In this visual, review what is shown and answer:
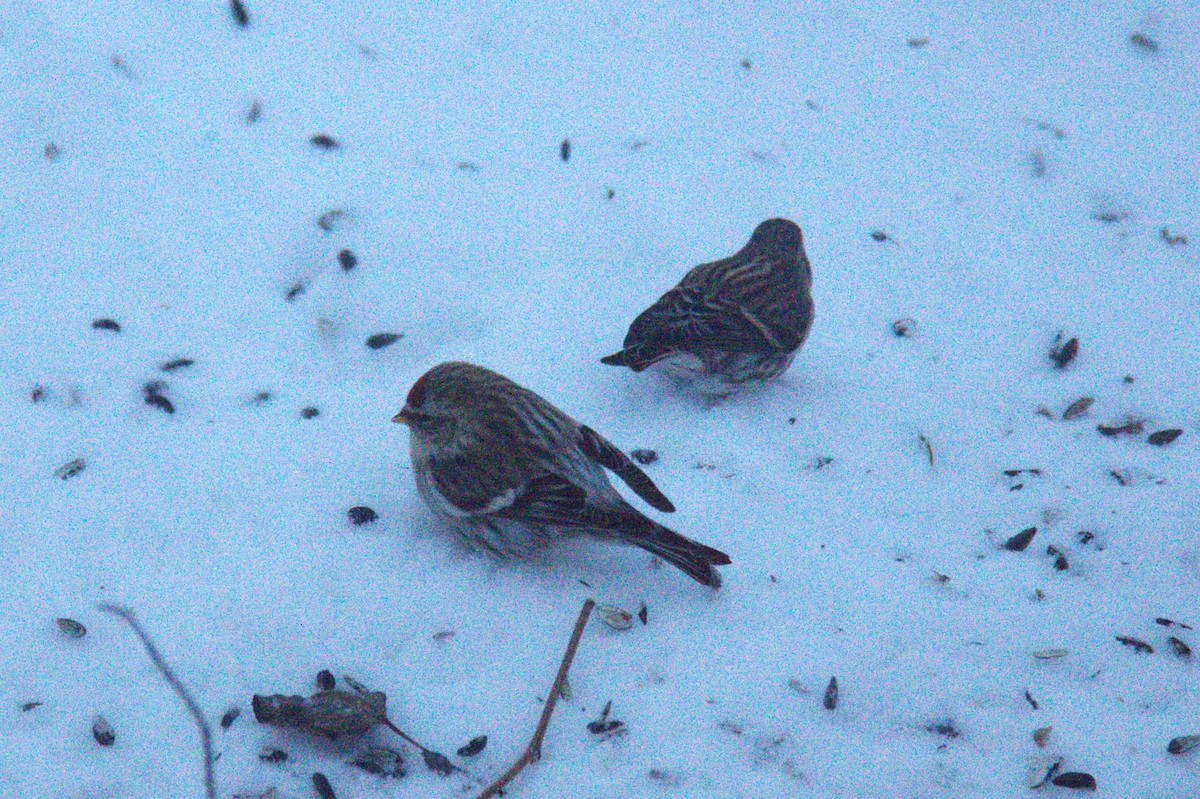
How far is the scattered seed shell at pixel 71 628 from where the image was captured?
138 inches

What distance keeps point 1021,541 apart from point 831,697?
3.43 ft

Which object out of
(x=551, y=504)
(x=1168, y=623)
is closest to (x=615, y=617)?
(x=551, y=504)

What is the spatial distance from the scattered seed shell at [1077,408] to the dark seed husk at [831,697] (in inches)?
71.3

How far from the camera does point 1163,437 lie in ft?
15.6

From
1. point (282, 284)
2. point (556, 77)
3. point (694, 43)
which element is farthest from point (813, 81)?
point (282, 284)

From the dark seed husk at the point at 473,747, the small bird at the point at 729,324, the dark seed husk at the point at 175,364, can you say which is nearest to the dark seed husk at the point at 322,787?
the dark seed husk at the point at 473,747

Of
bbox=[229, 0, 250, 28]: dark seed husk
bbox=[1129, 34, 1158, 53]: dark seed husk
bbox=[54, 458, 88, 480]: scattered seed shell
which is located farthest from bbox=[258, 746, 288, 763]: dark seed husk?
bbox=[1129, 34, 1158, 53]: dark seed husk

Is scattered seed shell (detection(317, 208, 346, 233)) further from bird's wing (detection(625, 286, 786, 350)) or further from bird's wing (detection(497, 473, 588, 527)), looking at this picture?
bird's wing (detection(497, 473, 588, 527))

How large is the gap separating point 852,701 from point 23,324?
3.19m

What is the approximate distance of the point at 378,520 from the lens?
13.6ft

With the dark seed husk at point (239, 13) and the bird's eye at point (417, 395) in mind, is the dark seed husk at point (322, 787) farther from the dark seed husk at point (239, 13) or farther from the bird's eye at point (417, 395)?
the dark seed husk at point (239, 13)

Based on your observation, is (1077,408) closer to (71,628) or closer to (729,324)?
(729,324)

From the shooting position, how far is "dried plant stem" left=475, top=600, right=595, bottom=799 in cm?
325

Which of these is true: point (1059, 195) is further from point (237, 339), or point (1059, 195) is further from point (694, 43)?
point (237, 339)
